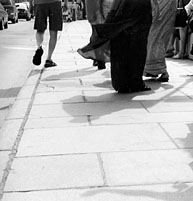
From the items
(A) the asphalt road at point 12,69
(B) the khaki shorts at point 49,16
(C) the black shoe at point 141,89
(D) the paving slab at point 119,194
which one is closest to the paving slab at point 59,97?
(A) the asphalt road at point 12,69

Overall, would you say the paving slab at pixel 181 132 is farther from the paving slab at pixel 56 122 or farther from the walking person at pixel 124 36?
the walking person at pixel 124 36

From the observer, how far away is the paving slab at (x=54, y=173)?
335 centimetres

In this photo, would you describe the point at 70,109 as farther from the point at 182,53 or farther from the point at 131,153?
the point at 182,53

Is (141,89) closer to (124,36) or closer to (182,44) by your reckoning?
(124,36)

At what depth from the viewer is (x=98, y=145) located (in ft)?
13.8

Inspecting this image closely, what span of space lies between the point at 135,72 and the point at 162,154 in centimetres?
245

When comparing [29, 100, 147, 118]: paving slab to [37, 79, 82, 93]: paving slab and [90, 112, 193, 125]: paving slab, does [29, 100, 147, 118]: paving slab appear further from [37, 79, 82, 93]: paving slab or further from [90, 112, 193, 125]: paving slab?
[37, 79, 82, 93]: paving slab

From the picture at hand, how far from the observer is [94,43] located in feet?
20.8

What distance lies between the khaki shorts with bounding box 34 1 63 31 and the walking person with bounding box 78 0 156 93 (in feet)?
8.44

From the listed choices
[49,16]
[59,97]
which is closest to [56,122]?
[59,97]

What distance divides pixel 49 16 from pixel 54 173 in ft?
19.0

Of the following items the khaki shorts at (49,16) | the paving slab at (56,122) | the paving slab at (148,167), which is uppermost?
the khaki shorts at (49,16)

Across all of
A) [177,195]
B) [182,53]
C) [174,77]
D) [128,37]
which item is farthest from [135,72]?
[182,53]

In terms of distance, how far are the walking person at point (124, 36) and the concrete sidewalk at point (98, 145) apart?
267 mm
